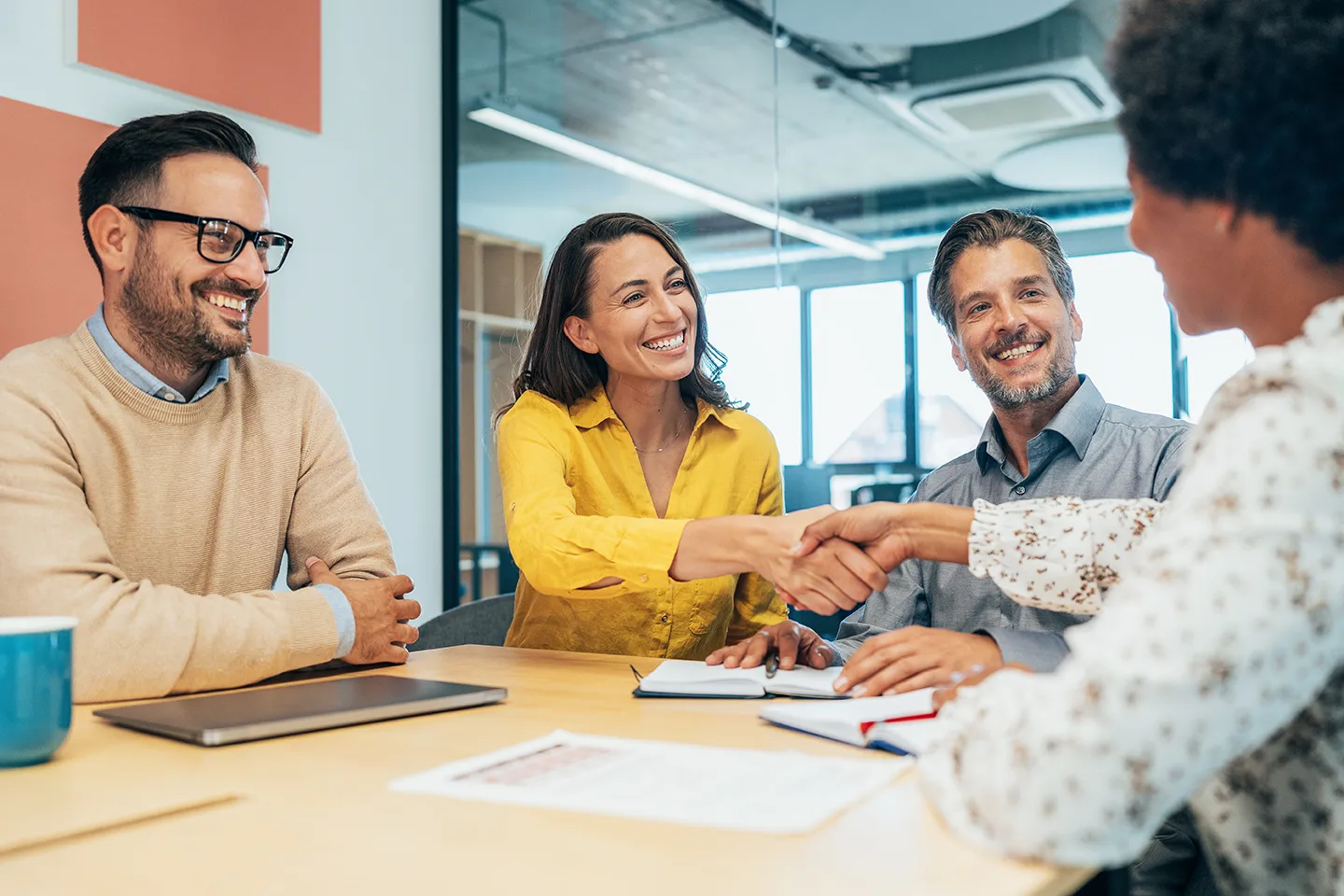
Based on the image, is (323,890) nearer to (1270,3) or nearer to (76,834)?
(76,834)

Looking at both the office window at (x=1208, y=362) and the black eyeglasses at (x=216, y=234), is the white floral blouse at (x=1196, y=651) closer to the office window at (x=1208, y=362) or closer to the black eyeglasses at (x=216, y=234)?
the black eyeglasses at (x=216, y=234)

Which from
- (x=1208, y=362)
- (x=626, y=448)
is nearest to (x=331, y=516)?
(x=626, y=448)

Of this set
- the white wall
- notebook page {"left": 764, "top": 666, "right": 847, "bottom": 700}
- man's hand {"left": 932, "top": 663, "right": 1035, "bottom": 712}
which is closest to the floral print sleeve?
man's hand {"left": 932, "top": 663, "right": 1035, "bottom": 712}

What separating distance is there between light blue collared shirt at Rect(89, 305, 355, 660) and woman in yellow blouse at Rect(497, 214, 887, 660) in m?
0.36

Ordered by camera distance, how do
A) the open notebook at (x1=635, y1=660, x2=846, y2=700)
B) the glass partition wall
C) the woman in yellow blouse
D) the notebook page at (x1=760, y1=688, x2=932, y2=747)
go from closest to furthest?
the notebook page at (x1=760, y1=688, x2=932, y2=747)
the open notebook at (x1=635, y1=660, x2=846, y2=700)
the woman in yellow blouse
the glass partition wall

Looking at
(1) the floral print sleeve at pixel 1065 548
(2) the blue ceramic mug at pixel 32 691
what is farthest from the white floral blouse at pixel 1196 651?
(2) the blue ceramic mug at pixel 32 691

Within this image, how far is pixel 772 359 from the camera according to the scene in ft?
11.8

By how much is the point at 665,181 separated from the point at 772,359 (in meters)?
0.77

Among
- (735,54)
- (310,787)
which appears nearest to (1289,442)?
(310,787)

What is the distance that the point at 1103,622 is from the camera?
2.54ft

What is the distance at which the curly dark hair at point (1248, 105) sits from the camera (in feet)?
2.64

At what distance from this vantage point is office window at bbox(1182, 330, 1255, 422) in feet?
10.0

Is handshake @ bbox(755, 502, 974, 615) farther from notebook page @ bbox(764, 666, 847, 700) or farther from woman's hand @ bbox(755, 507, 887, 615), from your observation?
notebook page @ bbox(764, 666, 847, 700)

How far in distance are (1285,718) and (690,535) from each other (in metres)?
1.14
